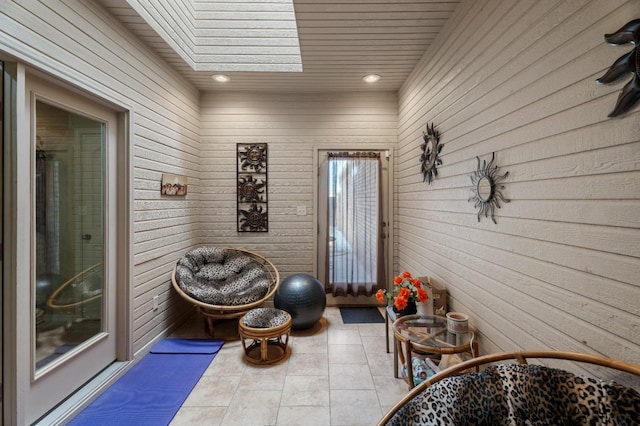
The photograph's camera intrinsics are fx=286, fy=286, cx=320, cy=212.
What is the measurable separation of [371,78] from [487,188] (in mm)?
2313

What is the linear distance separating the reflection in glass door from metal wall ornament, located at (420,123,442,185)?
2887 millimetres

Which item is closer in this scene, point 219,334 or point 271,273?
point 219,334

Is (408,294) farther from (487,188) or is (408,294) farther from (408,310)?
(487,188)

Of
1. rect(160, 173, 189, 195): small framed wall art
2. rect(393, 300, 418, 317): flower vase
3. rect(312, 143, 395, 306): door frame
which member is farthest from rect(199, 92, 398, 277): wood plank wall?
rect(393, 300, 418, 317): flower vase

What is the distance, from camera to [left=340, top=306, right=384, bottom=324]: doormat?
3564 mm

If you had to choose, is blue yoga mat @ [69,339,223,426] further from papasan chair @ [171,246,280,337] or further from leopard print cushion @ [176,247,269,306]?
leopard print cushion @ [176,247,269,306]

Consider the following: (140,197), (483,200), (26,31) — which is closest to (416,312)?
(483,200)

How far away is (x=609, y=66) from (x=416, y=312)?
2005mm

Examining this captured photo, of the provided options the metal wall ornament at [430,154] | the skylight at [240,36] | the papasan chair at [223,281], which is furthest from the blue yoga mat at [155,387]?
the skylight at [240,36]

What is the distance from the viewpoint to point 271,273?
13.0ft

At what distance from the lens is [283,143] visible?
398 centimetres

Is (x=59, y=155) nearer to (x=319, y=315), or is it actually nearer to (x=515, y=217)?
(x=319, y=315)

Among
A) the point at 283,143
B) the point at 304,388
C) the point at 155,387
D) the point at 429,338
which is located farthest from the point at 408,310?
the point at 283,143

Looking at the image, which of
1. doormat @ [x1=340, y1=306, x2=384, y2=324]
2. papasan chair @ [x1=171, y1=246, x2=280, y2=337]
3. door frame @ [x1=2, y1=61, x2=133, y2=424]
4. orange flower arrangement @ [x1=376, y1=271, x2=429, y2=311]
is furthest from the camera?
doormat @ [x1=340, y1=306, x2=384, y2=324]
